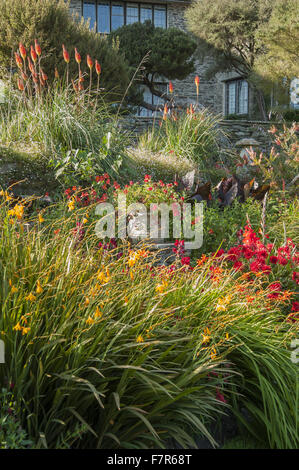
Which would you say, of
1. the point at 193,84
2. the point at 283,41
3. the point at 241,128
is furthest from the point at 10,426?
the point at 193,84

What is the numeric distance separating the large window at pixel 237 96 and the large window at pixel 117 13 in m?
3.98

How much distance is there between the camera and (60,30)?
955cm

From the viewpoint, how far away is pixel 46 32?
30.6ft

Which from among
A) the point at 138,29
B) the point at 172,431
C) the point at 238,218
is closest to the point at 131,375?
the point at 172,431

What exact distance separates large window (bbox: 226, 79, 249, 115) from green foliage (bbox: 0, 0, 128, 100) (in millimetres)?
Result: 11465

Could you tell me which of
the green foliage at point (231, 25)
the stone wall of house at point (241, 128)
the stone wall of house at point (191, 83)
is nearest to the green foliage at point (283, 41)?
the green foliage at point (231, 25)

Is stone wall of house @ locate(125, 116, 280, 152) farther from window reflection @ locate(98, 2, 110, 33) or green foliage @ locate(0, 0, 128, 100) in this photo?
window reflection @ locate(98, 2, 110, 33)

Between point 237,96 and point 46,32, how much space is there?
1292 cm

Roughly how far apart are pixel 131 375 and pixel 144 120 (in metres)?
9.87

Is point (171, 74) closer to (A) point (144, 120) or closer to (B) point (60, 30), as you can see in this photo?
(A) point (144, 120)

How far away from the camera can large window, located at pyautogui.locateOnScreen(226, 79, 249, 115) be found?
20344 mm

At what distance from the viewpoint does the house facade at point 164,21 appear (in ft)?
63.1

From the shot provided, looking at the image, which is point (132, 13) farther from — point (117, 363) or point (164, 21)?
point (117, 363)

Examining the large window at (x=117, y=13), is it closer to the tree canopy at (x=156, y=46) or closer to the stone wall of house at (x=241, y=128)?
the tree canopy at (x=156, y=46)
